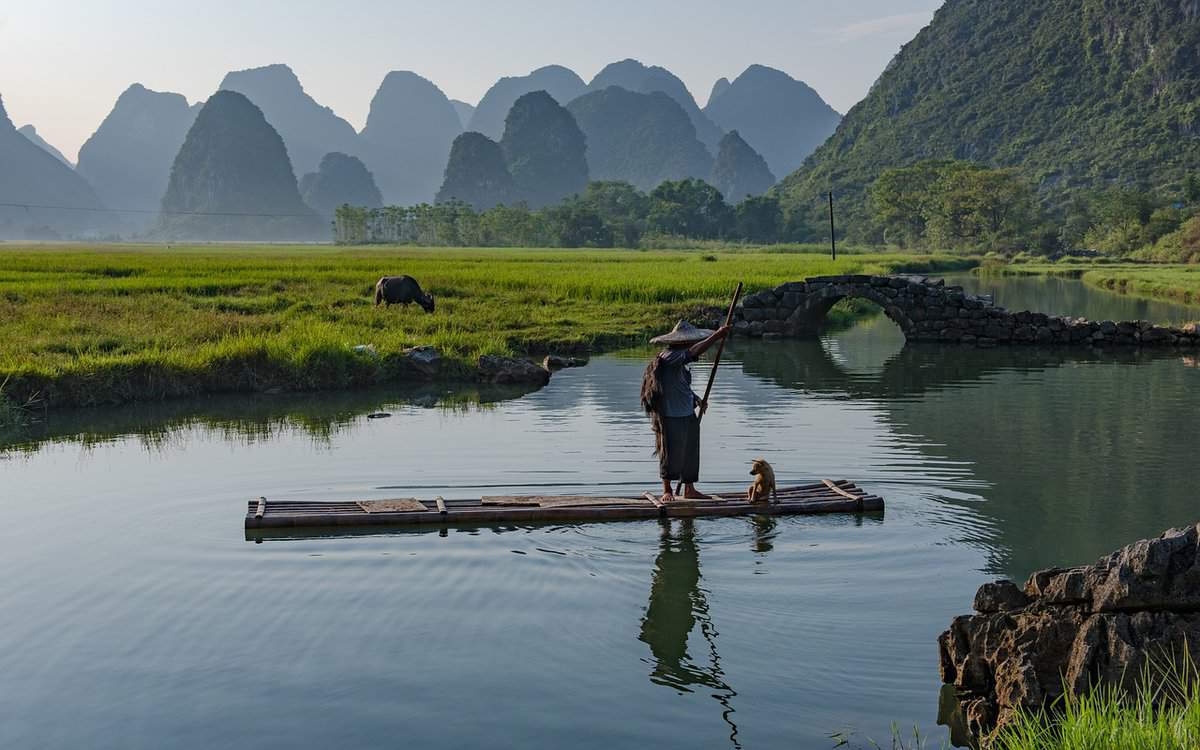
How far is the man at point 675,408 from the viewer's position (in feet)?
23.9

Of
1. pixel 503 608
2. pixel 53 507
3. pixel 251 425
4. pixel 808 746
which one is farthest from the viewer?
pixel 251 425

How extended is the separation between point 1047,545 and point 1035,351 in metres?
12.3

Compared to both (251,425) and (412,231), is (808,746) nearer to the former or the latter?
(251,425)

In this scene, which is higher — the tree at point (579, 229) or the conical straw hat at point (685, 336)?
the tree at point (579, 229)

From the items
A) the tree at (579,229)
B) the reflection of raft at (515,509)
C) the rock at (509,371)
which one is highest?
the tree at (579,229)

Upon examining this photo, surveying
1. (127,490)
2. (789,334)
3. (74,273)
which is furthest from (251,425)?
(74,273)

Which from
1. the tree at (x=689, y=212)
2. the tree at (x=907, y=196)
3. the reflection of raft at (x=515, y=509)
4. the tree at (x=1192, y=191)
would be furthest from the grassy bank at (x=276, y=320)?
the tree at (x=689, y=212)

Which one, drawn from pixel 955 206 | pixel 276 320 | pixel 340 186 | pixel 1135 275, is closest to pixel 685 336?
pixel 276 320

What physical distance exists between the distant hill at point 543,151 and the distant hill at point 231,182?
108ft

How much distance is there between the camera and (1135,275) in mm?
35344

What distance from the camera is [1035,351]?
60.5ft

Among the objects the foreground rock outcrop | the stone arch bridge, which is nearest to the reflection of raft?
the foreground rock outcrop

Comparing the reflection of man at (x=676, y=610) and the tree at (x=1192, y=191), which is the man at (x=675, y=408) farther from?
the tree at (x=1192, y=191)

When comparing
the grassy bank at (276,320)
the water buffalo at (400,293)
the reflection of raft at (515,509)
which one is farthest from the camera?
the water buffalo at (400,293)
